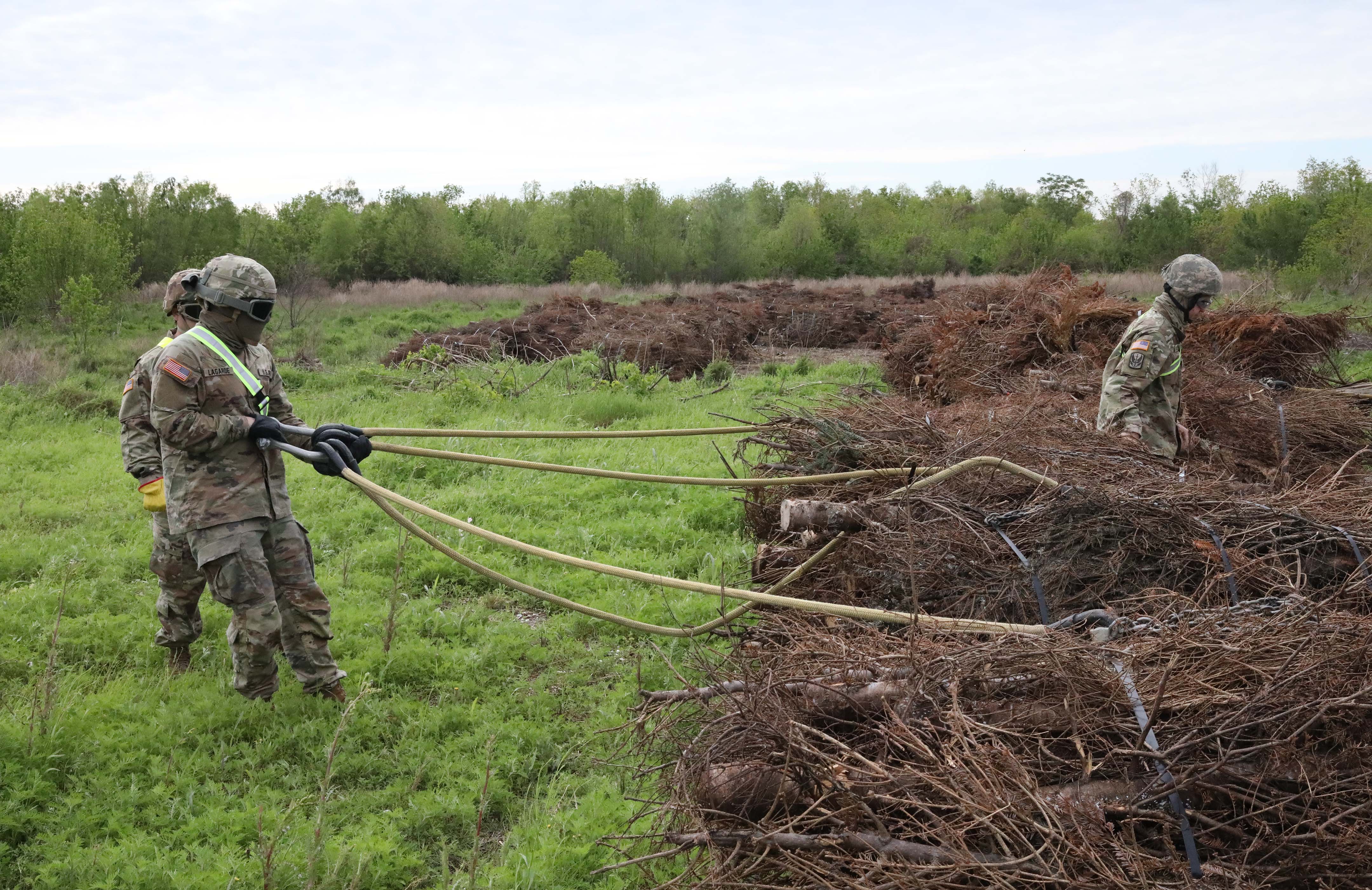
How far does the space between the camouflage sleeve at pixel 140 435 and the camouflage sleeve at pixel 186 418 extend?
26.0 inches

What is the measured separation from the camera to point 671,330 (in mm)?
17094

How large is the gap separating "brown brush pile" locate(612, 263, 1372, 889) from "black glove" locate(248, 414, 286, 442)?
2.09 metres

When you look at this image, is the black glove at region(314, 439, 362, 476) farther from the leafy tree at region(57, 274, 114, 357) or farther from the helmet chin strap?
the leafy tree at region(57, 274, 114, 357)

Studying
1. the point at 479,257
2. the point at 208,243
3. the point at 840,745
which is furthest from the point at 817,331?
the point at 479,257

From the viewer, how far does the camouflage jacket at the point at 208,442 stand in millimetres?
3748

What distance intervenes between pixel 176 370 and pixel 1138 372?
511 centimetres

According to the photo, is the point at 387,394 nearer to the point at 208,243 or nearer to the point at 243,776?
the point at 243,776

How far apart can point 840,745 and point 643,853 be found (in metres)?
1.09

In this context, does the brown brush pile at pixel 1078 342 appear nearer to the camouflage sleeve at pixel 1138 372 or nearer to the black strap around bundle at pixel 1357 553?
the camouflage sleeve at pixel 1138 372

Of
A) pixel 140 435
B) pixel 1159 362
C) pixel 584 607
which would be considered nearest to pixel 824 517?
pixel 584 607

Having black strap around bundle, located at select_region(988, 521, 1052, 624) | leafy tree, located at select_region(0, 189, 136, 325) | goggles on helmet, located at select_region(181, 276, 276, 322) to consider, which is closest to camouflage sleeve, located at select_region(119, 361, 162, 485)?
goggles on helmet, located at select_region(181, 276, 276, 322)

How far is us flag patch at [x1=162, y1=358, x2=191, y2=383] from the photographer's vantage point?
3.74 meters

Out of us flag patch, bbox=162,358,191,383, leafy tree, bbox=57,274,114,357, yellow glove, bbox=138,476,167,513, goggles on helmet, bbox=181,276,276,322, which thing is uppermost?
leafy tree, bbox=57,274,114,357

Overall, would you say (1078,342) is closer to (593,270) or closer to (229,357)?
(229,357)
